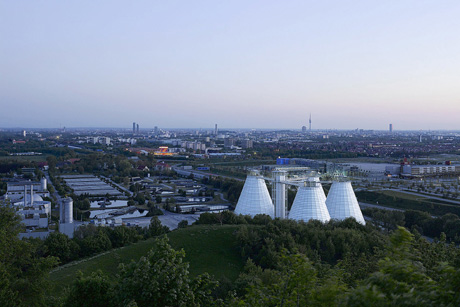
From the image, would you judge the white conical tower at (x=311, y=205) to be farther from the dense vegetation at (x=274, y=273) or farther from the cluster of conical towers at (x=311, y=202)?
the dense vegetation at (x=274, y=273)

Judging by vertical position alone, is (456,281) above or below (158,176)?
above

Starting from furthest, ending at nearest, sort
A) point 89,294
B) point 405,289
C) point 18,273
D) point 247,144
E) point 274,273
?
point 247,144
point 18,273
point 274,273
point 89,294
point 405,289

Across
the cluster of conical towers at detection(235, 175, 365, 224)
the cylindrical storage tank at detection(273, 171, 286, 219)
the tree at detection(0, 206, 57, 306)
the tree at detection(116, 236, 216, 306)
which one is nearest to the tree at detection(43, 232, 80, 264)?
the tree at detection(0, 206, 57, 306)

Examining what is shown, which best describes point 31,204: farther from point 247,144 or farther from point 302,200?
point 247,144

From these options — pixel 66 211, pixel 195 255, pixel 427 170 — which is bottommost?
pixel 195 255

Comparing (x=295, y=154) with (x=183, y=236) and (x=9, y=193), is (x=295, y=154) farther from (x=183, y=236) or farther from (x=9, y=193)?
(x=183, y=236)

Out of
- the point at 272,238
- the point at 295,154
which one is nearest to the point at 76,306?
the point at 272,238

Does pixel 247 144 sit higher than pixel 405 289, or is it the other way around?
pixel 405 289

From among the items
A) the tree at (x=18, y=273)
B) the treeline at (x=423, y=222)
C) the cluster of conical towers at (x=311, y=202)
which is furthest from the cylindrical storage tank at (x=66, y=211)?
the treeline at (x=423, y=222)

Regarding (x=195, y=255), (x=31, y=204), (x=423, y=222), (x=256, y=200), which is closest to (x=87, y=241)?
(x=195, y=255)
